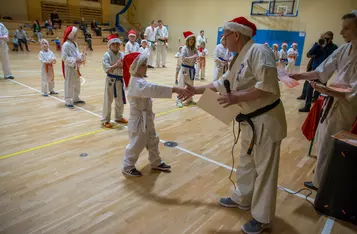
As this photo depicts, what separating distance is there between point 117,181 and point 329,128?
2391 millimetres

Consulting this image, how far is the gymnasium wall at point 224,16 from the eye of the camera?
1382 cm

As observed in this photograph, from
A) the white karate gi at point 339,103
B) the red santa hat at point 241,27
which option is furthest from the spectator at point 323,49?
the red santa hat at point 241,27

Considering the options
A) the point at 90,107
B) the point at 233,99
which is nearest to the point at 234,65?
the point at 233,99

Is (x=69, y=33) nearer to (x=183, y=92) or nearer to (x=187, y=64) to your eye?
(x=187, y=64)

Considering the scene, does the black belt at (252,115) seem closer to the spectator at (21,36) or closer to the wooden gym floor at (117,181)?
the wooden gym floor at (117,181)

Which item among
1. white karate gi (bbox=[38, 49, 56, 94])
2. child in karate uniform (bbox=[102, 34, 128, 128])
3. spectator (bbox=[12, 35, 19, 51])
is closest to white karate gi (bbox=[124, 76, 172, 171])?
child in karate uniform (bbox=[102, 34, 128, 128])

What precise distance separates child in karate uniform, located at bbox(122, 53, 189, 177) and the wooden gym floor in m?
0.17

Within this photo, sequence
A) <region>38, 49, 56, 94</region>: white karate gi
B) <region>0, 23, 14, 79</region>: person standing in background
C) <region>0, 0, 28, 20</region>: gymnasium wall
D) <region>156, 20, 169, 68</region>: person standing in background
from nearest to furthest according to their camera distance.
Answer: <region>38, 49, 56, 94</region>: white karate gi
<region>0, 23, 14, 79</region>: person standing in background
<region>156, 20, 169, 68</region>: person standing in background
<region>0, 0, 28, 20</region>: gymnasium wall

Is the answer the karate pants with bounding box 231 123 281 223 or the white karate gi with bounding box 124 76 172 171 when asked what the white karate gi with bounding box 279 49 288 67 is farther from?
the karate pants with bounding box 231 123 281 223

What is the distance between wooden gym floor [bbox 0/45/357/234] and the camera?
2.35 meters

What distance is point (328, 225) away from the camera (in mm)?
2426

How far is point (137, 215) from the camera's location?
2.43 meters

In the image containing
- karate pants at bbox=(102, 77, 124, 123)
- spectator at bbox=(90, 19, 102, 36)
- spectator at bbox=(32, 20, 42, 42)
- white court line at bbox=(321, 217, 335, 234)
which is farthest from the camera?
spectator at bbox=(90, 19, 102, 36)

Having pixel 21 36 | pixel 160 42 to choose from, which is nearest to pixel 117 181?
pixel 160 42
